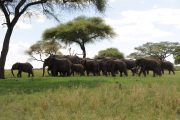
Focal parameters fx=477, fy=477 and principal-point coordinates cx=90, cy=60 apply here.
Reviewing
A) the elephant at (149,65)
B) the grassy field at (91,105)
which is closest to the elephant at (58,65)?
the elephant at (149,65)

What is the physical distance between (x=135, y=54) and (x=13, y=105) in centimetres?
9690

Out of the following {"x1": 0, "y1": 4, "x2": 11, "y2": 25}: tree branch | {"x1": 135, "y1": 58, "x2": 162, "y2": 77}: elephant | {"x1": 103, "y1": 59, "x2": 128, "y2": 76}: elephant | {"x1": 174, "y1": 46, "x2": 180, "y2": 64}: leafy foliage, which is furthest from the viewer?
{"x1": 174, "y1": 46, "x2": 180, "y2": 64}: leafy foliage

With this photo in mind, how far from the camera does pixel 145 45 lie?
112438 mm

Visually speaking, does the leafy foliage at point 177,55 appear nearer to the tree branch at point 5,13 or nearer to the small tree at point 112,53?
the small tree at point 112,53

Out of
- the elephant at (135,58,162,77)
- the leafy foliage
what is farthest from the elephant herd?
the leafy foliage

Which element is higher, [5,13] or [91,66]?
[5,13]

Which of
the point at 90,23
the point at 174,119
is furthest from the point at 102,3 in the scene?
the point at 90,23

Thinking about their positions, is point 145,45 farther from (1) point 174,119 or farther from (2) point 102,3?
(1) point 174,119

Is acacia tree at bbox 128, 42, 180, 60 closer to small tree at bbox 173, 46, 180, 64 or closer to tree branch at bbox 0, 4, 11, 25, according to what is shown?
small tree at bbox 173, 46, 180, 64

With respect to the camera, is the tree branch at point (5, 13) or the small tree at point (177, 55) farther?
the small tree at point (177, 55)

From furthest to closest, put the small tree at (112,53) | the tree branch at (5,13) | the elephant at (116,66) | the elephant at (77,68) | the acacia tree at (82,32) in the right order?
the small tree at (112,53) < the acacia tree at (82,32) < the elephant at (77,68) < the elephant at (116,66) < the tree branch at (5,13)

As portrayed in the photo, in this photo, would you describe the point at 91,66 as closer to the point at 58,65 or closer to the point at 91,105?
the point at 58,65

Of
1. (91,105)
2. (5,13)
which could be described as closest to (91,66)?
(5,13)

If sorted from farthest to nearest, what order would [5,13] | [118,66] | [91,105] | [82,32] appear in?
[82,32]
[118,66]
[5,13]
[91,105]
